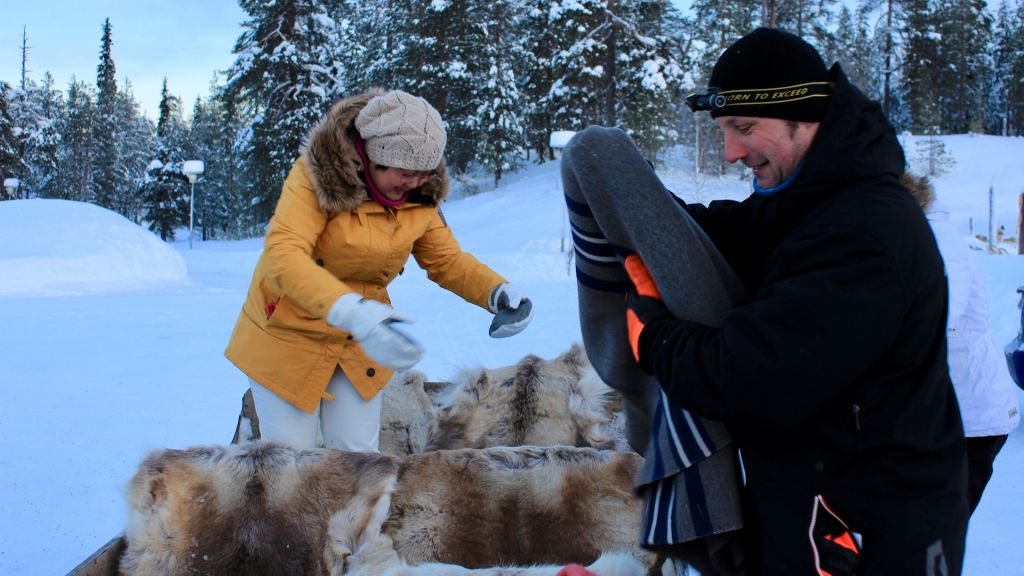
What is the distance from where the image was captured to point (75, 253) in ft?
42.9

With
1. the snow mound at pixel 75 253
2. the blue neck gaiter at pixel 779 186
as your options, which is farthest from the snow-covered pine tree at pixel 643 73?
the blue neck gaiter at pixel 779 186

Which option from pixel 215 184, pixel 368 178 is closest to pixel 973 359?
pixel 368 178

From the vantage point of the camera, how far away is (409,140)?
2.54 meters

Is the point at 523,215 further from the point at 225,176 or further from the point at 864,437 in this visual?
the point at 225,176

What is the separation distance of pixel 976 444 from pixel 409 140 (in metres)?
1.94

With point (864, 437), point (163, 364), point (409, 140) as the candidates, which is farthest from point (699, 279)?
point (163, 364)

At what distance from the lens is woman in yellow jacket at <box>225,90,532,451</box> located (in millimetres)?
2514

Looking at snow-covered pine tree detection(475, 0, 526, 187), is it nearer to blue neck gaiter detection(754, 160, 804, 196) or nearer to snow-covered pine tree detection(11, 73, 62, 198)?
snow-covered pine tree detection(11, 73, 62, 198)

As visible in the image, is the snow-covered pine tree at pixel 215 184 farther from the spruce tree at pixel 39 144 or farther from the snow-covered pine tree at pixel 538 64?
the snow-covered pine tree at pixel 538 64

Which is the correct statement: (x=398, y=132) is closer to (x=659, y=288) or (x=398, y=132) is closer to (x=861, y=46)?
(x=659, y=288)

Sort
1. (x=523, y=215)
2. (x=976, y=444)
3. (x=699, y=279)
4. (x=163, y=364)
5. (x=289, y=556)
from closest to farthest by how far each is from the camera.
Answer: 1. (x=699, y=279)
2. (x=976, y=444)
3. (x=289, y=556)
4. (x=163, y=364)
5. (x=523, y=215)

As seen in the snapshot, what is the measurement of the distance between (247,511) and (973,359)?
2.27m

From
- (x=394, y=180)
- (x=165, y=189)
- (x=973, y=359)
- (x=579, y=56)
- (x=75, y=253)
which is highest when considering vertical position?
(x=579, y=56)

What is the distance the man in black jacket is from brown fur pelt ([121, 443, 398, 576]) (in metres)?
1.28
